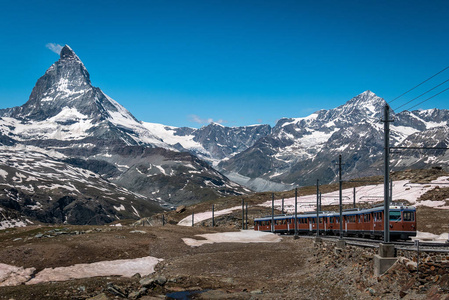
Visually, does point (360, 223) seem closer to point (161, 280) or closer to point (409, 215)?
point (409, 215)

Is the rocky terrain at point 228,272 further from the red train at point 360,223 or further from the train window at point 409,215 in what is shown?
the train window at point 409,215

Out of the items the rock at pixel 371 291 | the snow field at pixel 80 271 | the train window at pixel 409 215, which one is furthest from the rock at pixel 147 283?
the train window at pixel 409 215

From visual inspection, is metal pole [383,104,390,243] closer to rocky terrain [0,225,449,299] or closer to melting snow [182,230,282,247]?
rocky terrain [0,225,449,299]

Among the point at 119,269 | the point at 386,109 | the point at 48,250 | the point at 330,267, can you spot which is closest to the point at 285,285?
the point at 330,267

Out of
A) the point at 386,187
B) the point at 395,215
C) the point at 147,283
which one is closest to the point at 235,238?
the point at 395,215

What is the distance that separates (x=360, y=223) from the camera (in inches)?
2248

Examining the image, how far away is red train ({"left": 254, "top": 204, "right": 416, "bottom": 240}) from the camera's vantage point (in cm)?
4628

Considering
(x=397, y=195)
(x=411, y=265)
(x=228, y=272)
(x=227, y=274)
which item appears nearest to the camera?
(x=411, y=265)

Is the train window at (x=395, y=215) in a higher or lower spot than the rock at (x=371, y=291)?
higher

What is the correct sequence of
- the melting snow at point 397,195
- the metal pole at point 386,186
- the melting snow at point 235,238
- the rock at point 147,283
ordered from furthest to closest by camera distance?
the melting snow at point 397,195, the melting snow at point 235,238, the rock at point 147,283, the metal pole at point 386,186

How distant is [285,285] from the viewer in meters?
33.4

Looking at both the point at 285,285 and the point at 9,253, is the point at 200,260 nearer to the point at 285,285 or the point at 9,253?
the point at 285,285

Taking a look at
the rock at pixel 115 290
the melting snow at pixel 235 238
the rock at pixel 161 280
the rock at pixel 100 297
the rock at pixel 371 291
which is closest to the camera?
the rock at pixel 371 291

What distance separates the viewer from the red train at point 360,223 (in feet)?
152
